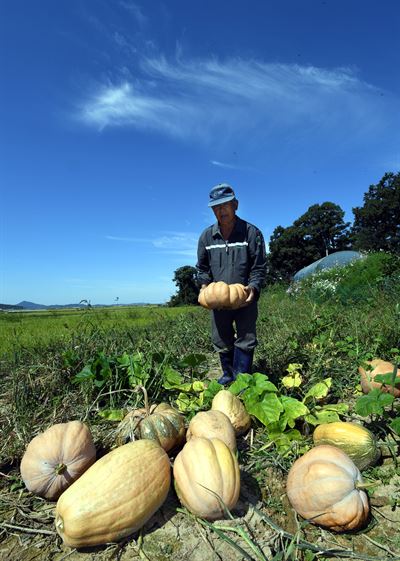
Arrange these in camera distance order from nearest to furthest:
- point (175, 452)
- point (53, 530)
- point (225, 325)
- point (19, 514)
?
point (53, 530) < point (19, 514) < point (175, 452) < point (225, 325)

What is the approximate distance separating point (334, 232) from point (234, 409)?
170 ft

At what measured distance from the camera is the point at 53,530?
1951 mm

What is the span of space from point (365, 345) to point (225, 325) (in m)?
1.80

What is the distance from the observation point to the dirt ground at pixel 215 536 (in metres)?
1.76

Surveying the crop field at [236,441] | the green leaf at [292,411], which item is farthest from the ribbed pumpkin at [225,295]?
the green leaf at [292,411]

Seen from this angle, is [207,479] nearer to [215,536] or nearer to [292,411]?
[215,536]

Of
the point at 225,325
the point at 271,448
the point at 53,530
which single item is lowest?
the point at 53,530

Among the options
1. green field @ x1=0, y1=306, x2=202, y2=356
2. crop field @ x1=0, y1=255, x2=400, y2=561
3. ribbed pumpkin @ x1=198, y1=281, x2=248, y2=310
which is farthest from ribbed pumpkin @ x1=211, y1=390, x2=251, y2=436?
green field @ x1=0, y1=306, x2=202, y2=356

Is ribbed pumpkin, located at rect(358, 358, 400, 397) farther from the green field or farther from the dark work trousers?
the green field

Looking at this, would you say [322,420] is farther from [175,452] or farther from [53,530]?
[53,530]

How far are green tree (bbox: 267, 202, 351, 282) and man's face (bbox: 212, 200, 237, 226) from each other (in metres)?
45.1

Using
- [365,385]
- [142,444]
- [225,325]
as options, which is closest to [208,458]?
[142,444]

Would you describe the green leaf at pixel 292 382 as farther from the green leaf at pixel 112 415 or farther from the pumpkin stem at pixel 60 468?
the pumpkin stem at pixel 60 468

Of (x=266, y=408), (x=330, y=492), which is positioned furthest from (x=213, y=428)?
(x=330, y=492)
